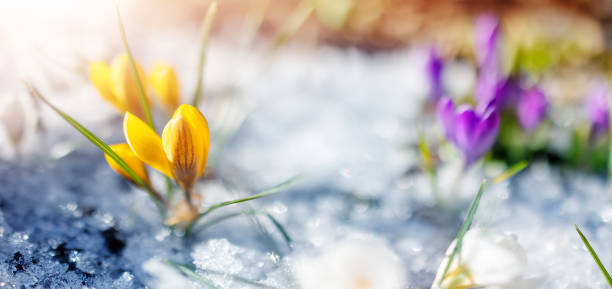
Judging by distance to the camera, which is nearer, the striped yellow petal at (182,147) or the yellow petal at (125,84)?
the striped yellow petal at (182,147)

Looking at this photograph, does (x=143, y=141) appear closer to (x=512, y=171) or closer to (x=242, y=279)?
(x=242, y=279)

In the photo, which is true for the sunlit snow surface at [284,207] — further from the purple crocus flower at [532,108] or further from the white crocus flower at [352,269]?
the purple crocus flower at [532,108]

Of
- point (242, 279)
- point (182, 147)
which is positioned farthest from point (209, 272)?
point (182, 147)

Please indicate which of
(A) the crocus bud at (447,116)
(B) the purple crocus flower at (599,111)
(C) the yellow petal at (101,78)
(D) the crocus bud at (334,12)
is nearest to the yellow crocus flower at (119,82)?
(C) the yellow petal at (101,78)

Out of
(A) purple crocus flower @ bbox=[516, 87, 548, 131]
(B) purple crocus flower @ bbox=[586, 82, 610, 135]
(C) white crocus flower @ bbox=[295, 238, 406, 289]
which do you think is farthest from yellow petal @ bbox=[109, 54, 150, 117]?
(B) purple crocus flower @ bbox=[586, 82, 610, 135]

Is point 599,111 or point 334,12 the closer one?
point 599,111

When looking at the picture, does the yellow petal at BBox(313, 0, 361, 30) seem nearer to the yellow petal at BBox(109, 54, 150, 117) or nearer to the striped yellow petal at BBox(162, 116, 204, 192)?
the yellow petal at BBox(109, 54, 150, 117)
